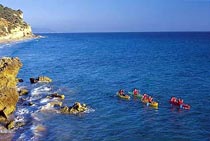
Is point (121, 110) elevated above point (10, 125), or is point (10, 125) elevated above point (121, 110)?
point (121, 110)

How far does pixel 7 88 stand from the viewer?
4575 cm

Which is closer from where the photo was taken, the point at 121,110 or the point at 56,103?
the point at 121,110

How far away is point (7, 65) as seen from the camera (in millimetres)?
53125

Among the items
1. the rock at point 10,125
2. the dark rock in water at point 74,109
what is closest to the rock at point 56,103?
the dark rock in water at point 74,109

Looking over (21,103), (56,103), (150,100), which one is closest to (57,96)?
(56,103)

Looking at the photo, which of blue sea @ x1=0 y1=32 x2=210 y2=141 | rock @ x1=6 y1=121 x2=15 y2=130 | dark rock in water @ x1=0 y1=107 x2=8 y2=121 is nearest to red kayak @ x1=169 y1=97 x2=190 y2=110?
blue sea @ x1=0 y1=32 x2=210 y2=141

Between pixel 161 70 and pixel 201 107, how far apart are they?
37017 millimetres

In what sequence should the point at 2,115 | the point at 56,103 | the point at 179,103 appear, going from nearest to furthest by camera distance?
the point at 2,115 → the point at 179,103 → the point at 56,103

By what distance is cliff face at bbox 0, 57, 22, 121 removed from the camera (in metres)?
44.5

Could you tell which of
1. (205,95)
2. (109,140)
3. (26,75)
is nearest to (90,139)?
(109,140)

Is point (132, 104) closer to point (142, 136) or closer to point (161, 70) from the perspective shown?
point (142, 136)

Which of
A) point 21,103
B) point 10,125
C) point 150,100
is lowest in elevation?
point 21,103

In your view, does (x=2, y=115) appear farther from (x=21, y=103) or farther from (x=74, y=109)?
(x=74, y=109)

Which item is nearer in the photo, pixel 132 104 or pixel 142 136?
pixel 142 136
